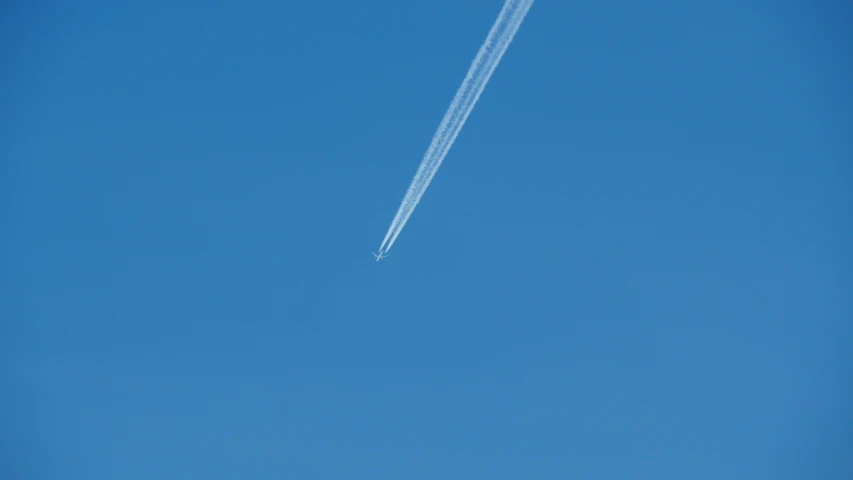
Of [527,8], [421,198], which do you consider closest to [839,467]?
[421,198]

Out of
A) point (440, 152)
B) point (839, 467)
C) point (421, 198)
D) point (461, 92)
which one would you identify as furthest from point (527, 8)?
point (839, 467)

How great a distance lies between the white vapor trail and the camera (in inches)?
233

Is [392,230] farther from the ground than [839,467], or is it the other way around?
[392,230]

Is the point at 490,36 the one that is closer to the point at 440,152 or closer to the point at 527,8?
the point at 527,8

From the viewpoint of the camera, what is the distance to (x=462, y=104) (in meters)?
6.00

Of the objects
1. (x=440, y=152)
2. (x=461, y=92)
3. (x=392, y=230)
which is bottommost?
(x=392, y=230)

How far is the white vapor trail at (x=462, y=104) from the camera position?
233 inches

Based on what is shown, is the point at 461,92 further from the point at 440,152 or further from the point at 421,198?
the point at 421,198

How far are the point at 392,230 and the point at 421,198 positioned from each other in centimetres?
37

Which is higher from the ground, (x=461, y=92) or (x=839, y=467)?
(x=461, y=92)

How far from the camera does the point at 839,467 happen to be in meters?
5.88

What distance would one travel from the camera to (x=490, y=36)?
5938mm

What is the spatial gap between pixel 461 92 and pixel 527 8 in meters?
0.87

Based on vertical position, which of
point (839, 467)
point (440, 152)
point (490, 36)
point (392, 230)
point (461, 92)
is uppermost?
point (490, 36)
